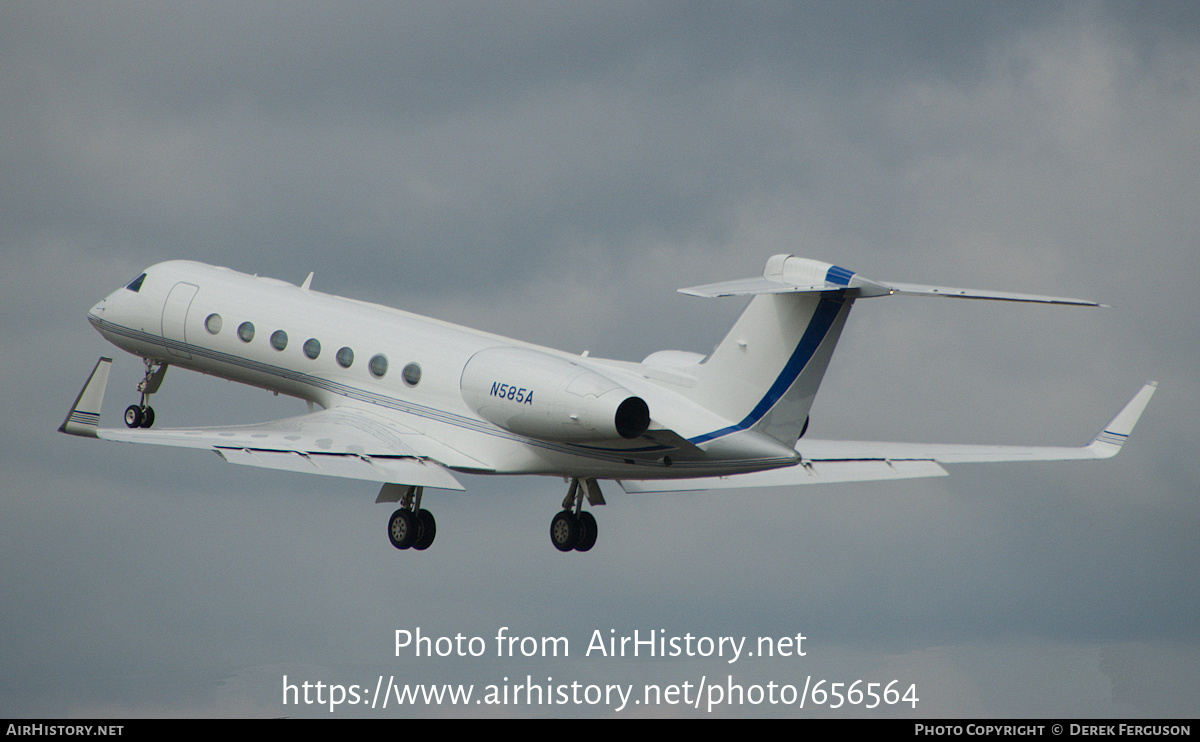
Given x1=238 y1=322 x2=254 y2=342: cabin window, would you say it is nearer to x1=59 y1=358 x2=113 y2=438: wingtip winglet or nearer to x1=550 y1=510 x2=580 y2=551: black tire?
x1=59 y1=358 x2=113 y2=438: wingtip winglet

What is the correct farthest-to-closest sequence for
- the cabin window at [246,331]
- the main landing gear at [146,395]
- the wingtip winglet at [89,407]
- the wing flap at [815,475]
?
the main landing gear at [146,395] → the cabin window at [246,331] → the wing flap at [815,475] → the wingtip winglet at [89,407]

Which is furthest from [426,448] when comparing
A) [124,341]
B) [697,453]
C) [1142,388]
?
[1142,388]

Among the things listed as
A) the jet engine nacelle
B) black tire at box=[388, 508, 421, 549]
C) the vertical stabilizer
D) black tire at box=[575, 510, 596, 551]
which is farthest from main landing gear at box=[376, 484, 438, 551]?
the vertical stabilizer

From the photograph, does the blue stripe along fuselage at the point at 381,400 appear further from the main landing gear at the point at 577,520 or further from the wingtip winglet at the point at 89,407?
the wingtip winglet at the point at 89,407

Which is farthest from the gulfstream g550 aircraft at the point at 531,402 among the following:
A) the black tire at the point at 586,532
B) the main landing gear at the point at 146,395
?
the main landing gear at the point at 146,395

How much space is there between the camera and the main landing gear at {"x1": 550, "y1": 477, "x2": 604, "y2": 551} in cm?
2353

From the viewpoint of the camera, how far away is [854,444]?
23328 mm

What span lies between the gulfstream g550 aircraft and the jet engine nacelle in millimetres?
29

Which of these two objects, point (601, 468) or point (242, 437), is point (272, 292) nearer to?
point (242, 437)

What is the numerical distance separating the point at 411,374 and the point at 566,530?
366 centimetres

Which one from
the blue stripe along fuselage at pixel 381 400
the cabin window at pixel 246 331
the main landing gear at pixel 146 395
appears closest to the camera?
the blue stripe along fuselage at pixel 381 400

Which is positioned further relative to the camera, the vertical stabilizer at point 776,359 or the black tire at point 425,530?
the black tire at point 425,530

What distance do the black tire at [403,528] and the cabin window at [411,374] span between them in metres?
2.13

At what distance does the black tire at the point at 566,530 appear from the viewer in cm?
2358
